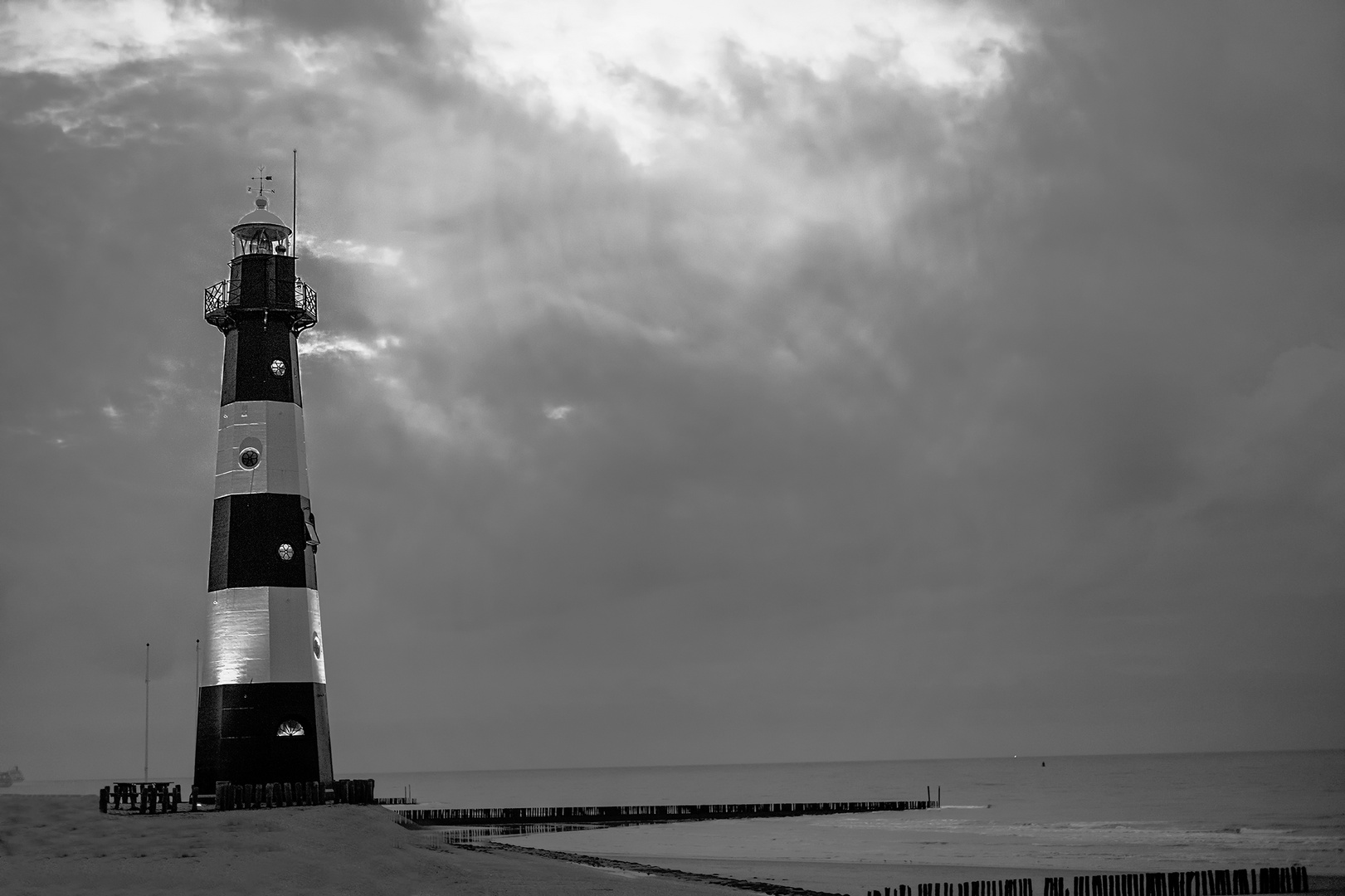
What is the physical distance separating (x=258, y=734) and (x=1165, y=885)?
2748cm

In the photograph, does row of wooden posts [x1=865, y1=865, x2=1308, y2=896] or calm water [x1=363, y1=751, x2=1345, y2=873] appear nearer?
row of wooden posts [x1=865, y1=865, x2=1308, y2=896]

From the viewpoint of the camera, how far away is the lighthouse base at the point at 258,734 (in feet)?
111

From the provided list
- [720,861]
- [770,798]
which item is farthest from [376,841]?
[770,798]

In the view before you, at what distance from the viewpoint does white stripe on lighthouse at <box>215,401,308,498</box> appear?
35.2 m

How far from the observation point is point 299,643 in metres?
34.7

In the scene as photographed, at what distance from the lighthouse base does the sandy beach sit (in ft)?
6.40

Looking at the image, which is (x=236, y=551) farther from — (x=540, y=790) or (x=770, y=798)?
(x=540, y=790)

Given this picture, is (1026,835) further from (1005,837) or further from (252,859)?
(252,859)

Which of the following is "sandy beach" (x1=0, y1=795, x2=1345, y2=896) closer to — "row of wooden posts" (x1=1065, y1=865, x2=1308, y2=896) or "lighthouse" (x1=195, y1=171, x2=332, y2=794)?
"lighthouse" (x1=195, y1=171, x2=332, y2=794)

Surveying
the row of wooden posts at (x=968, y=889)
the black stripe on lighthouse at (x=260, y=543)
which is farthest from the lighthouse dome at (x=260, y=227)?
the row of wooden posts at (x=968, y=889)

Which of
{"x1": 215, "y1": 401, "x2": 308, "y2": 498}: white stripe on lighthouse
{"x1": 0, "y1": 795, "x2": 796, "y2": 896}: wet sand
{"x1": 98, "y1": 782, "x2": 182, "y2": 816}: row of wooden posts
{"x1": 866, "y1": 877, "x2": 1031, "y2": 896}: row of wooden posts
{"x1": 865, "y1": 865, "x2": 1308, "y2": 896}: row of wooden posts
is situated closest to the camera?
{"x1": 0, "y1": 795, "x2": 796, "y2": 896}: wet sand

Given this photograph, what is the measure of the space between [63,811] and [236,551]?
768 centimetres

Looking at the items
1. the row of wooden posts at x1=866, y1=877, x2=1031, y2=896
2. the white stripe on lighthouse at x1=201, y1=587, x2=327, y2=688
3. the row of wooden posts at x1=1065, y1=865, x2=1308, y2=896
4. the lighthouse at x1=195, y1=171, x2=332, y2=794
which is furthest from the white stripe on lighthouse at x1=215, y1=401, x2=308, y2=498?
the row of wooden posts at x1=1065, y1=865, x2=1308, y2=896

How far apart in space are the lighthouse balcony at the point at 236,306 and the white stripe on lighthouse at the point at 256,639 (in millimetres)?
7684
